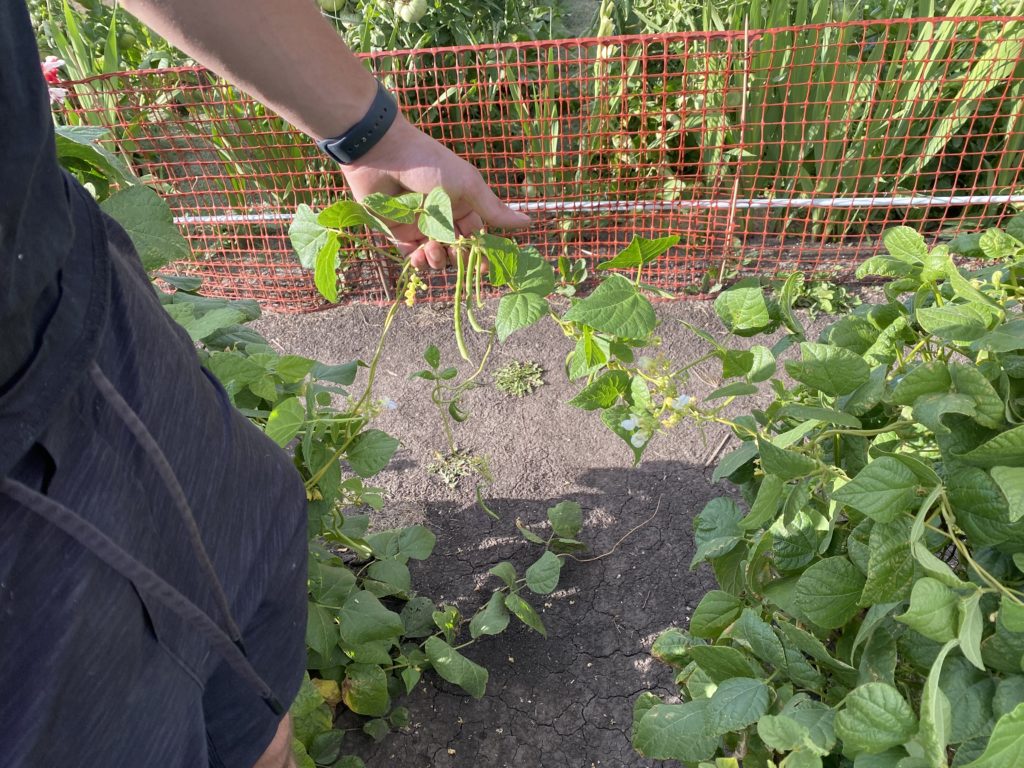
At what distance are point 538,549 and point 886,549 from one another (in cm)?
137

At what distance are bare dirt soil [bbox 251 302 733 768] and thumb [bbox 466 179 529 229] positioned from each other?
760 mm

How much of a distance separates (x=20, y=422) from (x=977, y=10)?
141 inches

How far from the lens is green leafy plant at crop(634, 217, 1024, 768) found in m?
0.74

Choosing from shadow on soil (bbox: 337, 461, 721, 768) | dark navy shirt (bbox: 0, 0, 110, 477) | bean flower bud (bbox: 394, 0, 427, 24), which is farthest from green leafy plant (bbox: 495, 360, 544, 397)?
dark navy shirt (bbox: 0, 0, 110, 477)

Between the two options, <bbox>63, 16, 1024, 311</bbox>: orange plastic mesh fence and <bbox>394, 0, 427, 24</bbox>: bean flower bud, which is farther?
<bbox>394, 0, 427, 24</bbox>: bean flower bud

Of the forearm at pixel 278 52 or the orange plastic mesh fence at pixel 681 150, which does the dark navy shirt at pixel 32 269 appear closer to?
the forearm at pixel 278 52

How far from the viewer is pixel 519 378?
2.74m

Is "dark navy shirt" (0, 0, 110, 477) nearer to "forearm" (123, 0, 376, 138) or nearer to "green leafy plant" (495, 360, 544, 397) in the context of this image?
"forearm" (123, 0, 376, 138)

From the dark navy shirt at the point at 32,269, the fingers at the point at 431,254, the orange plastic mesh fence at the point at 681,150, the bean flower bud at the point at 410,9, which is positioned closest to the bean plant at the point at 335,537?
the fingers at the point at 431,254

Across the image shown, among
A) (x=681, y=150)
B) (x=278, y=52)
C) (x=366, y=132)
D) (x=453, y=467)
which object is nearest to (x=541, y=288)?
(x=366, y=132)

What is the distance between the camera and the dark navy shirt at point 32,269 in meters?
0.59

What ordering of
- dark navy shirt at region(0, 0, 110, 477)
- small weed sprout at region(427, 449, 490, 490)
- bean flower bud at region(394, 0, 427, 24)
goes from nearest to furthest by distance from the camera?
dark navy shirt at region(0, 0, 110, 477) < small weed sprout at region(427, 449, 490, 490) < bean flower bud at region(394, 0, 427, 24)

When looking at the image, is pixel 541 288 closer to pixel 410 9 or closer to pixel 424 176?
pixel 424 176

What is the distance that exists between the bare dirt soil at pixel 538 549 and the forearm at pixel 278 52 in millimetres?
1046
